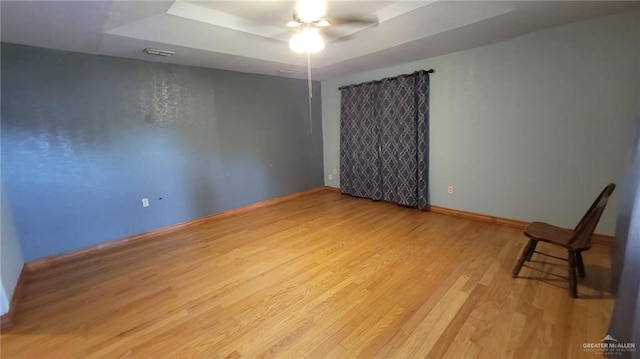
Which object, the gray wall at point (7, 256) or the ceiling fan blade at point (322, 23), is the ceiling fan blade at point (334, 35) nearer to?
the ceiling fan blade at point (322, 23)

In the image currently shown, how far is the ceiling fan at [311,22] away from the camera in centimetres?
203

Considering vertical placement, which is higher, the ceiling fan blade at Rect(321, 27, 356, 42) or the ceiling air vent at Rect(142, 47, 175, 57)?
the ceiling fan blade at Rect(321, 27, 356, 42)

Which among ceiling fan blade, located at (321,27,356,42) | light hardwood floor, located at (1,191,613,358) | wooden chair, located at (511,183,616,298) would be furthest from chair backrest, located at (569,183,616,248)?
ceiling fan blade, located at (321,27,356,42)

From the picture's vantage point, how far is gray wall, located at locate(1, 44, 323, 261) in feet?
8.30

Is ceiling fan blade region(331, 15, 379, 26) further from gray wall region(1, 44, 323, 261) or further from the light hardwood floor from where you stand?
the light hardwood floor

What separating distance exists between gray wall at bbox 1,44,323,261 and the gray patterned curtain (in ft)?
4.24

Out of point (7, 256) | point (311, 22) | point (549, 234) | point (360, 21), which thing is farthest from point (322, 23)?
point (7, 256)

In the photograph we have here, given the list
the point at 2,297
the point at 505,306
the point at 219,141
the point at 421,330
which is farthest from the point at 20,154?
the point at 505,306

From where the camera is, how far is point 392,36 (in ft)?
9.22

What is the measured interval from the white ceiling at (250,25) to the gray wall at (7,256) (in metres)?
1.55

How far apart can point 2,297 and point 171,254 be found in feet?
3.85

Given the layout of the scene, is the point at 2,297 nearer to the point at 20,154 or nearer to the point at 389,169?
the point at 20,154

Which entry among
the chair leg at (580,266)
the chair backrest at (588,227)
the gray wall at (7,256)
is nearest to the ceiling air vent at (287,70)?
the gray wall at (7,256)

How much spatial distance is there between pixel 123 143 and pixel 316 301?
2914 mm
